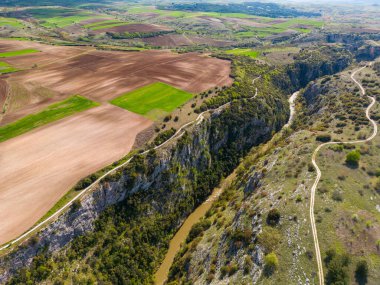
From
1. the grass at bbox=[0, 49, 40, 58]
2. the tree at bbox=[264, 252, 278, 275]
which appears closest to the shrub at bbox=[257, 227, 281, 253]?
the tree at bbox=[264, 252, 278, 275]

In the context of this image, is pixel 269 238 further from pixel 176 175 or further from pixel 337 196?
pixel 176 175

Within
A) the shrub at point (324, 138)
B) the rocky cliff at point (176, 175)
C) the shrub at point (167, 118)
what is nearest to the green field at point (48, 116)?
the shrub at point (167, 118)

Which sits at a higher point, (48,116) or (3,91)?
(3,91)

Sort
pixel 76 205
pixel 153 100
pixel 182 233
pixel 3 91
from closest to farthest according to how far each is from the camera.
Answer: pixel 76 205, pixel 182 233, pixel 153 100, pixel 3 91

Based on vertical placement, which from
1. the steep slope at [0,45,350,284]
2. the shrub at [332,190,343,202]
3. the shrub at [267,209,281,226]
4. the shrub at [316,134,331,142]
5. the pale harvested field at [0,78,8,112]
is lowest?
the steep slope at [0,45,350,284]

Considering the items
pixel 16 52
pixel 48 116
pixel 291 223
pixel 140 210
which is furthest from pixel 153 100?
pixel 16 52

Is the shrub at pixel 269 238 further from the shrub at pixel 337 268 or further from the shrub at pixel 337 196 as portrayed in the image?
the shrub at pixel 337 196

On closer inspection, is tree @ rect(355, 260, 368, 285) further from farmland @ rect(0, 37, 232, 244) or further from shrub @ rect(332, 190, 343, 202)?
farmland @ rect(0, 37, 232, 244)
